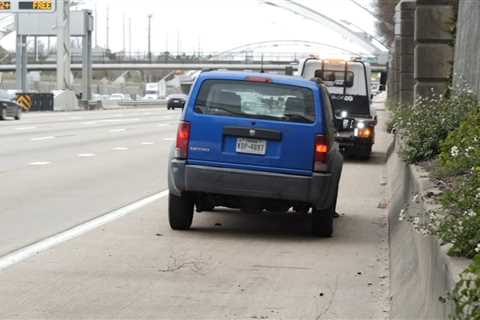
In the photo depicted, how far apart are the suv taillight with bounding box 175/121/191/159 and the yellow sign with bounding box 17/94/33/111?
53.4 meters

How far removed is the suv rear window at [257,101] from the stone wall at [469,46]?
340cm

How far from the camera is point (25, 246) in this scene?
1091cm

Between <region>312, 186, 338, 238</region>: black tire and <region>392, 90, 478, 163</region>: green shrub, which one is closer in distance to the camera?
<region>312, 186, 338, 238</region>: black tire

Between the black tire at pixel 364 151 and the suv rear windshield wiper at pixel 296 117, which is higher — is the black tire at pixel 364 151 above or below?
below

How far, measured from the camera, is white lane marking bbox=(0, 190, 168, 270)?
1012 centimetres

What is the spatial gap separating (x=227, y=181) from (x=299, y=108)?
4.02 feet

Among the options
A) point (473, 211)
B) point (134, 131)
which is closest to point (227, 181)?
point (473, 211)

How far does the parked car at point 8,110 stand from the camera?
Result: 156 feet

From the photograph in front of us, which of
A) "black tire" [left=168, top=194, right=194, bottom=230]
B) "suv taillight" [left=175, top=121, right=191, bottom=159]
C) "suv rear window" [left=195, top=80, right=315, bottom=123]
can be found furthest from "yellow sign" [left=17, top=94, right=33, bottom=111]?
"suv taillight" [left=175, top=121, right=191, bottom=159]

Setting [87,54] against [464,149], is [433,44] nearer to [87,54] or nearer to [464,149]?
[464,149]

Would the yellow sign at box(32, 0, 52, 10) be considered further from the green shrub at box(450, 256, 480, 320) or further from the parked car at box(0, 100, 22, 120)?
the green shrub at box(450, 256, 480, 320)

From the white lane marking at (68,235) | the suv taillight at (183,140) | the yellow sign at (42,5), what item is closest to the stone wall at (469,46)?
the suv taillight at (183,140)

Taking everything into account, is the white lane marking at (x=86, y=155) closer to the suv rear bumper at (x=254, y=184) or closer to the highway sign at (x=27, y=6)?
the suv rear bumper at (x=254, y=184)

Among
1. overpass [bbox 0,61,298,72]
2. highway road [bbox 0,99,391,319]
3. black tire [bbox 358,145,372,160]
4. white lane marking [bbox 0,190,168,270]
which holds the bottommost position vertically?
highway road [bbox 0,99,391,319]
